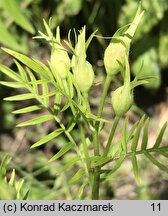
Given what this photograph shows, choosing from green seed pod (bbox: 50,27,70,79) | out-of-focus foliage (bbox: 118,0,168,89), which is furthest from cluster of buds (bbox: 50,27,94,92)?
out-of-focus foliage (bbox: 118,0,168,89)

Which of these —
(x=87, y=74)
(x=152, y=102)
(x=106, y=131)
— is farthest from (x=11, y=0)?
(x=152, y=102)

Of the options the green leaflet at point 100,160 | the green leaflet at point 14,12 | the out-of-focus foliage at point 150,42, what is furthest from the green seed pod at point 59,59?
the out-of-focus foliage at point 150,42

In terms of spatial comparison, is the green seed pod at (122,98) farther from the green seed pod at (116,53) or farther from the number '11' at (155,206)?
the number '11' at (155,206)

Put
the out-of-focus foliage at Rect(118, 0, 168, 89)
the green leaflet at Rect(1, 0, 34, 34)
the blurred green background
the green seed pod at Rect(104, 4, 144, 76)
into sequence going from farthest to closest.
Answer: the out-of-focus foliage at Rect(118, 0, 168, 89), the blurred green background, the green leaflet at Rect(1, 0, 34, 34), the green seed pod at Rect(104, 4, 144, 76)

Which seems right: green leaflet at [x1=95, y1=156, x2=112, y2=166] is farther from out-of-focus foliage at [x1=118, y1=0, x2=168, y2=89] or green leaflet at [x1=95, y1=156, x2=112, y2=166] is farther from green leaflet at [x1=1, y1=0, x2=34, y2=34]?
out-of-focus foliage at [x1=118, y1=0, x2=168, y2=89]

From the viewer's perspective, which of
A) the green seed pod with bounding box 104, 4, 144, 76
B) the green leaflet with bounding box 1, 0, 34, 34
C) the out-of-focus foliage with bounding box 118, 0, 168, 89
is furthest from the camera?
the out-of-focus foliage with bounding box 118, 0, 168, 89

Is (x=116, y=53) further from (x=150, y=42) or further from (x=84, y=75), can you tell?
(x=150, y=42)

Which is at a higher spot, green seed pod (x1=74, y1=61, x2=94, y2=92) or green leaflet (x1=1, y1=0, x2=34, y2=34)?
green leaflet (x1=1, y1=0, x2=34, y2=34)

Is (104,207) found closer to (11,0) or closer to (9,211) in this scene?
(9,211)
